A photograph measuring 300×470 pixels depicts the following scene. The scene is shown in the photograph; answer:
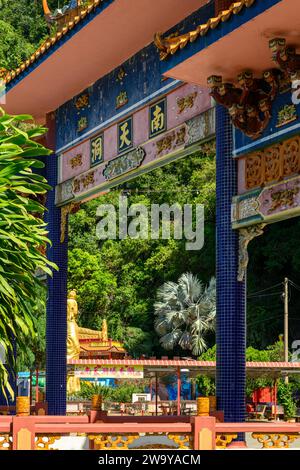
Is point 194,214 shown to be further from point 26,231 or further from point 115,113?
point 26,231

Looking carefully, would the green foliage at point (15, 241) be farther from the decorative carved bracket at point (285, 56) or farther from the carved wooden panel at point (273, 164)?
the decorative carved bracket at point (285, 56)

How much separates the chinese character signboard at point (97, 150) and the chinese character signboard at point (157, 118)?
216 cm

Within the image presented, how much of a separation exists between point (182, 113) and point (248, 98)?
2.41 metres

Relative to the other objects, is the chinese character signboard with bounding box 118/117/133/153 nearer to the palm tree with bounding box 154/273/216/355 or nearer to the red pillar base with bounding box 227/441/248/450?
the red pillar base with bounding box 227/441/248/450

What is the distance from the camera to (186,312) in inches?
1870

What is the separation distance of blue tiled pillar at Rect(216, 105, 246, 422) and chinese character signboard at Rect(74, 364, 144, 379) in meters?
16.2

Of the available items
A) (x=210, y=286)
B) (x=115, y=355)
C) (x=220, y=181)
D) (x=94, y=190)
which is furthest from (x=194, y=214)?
(x=220, y=181)

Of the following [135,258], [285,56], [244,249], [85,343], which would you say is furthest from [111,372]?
[135,258]

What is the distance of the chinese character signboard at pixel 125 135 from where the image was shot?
647 inches

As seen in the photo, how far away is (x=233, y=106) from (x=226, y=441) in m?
4.00

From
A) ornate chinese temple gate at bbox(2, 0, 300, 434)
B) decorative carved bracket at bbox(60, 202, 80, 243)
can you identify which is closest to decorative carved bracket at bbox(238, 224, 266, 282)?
ornate chinese temple gate at bbox(2, 0, 300, 434)

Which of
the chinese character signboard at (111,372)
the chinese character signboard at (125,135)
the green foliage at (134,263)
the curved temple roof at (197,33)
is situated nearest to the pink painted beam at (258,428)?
the curved temple roof at (197,33)

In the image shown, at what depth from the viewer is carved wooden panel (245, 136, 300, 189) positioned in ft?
38.2

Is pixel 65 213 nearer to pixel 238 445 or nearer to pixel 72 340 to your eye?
pixel 238 445
